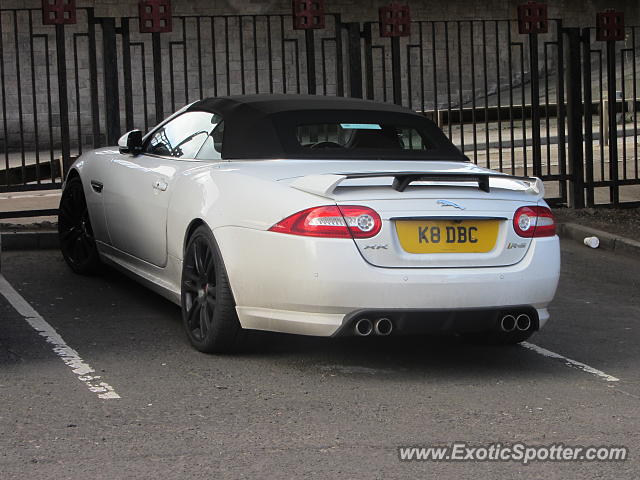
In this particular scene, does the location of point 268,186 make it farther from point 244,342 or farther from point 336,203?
point 244,342

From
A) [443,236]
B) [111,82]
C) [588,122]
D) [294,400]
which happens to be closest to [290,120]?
[443,236]

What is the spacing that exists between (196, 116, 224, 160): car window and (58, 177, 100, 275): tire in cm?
178

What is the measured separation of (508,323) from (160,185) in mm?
2354

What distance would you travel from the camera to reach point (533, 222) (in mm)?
6078

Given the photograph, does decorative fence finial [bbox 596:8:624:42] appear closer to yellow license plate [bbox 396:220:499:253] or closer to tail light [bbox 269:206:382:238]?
yellow license plate [bbox 396:220:499:253]

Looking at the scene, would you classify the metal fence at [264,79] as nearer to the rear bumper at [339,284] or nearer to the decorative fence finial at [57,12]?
the decorative fence finial at [57,12]

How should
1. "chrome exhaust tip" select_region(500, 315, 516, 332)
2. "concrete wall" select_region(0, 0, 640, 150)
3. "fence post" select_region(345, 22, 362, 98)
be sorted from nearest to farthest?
"chrome exhaust tip" select_region(500, 315, 516, 332) < "fence post" select_region(345, 22, 362, 98) < "concrete wall" select_region(0, 0, 640, 150)

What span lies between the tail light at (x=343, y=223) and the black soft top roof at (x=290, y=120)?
1045 mm

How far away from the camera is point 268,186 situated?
606cm

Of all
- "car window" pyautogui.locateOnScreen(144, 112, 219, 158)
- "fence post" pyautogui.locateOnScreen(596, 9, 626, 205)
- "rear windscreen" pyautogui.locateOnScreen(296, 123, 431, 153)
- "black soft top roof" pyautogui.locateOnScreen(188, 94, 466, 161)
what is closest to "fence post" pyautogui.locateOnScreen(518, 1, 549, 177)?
"fence post" pyautogui.locateOnScreen(596, 9, 626, 205)

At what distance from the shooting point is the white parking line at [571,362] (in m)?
6.09

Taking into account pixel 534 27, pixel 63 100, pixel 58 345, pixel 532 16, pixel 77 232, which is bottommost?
pixel 58 345

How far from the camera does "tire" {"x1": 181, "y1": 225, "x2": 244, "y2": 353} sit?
20.2 feet

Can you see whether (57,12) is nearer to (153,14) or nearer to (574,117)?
(153,14)
